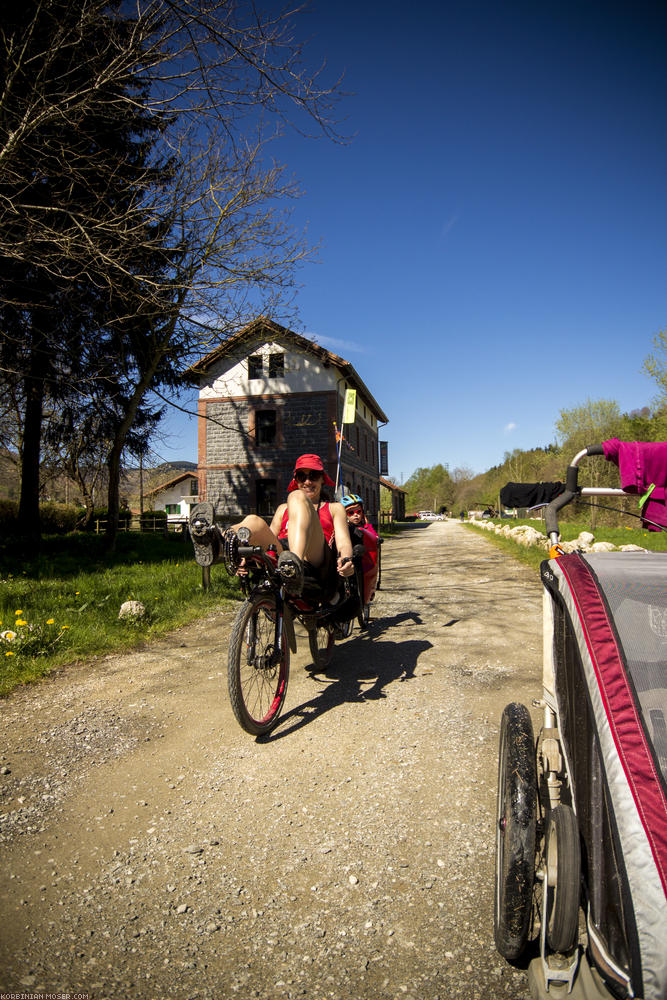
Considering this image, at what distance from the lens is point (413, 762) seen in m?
2.76

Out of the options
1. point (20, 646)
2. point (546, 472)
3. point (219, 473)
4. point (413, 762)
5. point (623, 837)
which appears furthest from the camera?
point (546, 472)

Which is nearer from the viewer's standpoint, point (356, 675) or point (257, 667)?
point (257, 667)

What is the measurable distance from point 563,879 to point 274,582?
6.98 feet

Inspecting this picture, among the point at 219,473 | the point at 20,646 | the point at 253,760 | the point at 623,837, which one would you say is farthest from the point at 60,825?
the point at 219,473

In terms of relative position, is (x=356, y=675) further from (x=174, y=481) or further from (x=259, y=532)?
(x=174, y=481)

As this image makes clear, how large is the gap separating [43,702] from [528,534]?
14483 millimetres

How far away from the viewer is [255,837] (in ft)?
7.16

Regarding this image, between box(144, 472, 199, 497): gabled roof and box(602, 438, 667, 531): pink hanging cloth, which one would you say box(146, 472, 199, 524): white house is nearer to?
box(144, 472, 199, 497): gabled roof

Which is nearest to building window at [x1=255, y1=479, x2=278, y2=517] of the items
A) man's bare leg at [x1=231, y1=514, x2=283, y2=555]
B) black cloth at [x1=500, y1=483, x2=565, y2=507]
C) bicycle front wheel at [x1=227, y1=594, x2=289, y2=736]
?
man's bare leg at [x1=231, y1=514, x2=283, y2=555]

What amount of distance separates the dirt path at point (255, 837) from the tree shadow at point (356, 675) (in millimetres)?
27

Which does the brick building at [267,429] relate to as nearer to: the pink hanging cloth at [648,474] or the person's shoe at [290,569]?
the person's shoe at [290,569]

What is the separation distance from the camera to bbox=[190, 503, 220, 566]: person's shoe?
301 cm

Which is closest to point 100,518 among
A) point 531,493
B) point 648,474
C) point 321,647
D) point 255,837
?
point 321,647

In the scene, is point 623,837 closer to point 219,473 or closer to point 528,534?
point 528,534
